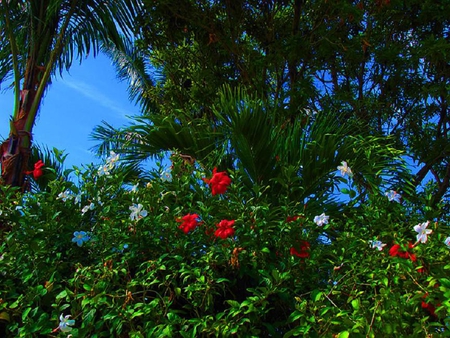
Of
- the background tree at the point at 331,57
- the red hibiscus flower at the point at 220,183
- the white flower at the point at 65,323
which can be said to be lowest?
the white flower at the point at 65,323

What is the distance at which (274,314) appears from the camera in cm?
242

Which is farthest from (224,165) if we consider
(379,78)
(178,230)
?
(379,78)

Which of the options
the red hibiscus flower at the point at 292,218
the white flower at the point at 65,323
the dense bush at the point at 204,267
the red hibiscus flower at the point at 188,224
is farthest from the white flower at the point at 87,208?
the red hibiscus flower at the point at 292,218

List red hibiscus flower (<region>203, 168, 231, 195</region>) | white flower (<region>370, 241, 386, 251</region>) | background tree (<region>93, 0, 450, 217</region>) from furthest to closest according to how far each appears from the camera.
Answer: background tree (<region>93, 0, 450, 217</region>)
red hibiscus flower (<region>203, 168, 231, 195</region>)
white flower (<region>370, 241, 386, 251</region>)

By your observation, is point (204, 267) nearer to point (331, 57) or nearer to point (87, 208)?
point (87, 208)

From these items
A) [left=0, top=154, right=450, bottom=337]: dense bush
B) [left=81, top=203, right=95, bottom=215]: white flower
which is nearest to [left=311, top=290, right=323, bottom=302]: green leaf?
[left=0, top=154, right=450, bottom=337]: dense bush

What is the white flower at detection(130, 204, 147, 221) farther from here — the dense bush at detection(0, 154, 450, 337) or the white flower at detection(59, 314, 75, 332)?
the white flower at detection(59, 314, 75, 332)

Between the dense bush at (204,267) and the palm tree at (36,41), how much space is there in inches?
83.8

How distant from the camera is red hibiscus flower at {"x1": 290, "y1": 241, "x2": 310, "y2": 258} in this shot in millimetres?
2484

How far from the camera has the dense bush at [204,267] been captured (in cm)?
212

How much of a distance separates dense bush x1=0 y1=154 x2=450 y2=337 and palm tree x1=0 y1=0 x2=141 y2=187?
213 centimetres

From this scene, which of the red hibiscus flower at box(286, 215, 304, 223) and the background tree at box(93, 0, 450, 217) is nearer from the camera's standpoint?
the red hibiscus flower at box(286, 215, 304, 223)

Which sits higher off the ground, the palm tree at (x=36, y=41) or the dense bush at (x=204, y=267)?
the palm tree at (x=36, y=41)

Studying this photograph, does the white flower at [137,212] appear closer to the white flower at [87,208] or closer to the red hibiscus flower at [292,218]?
the white flower at [87,208]
